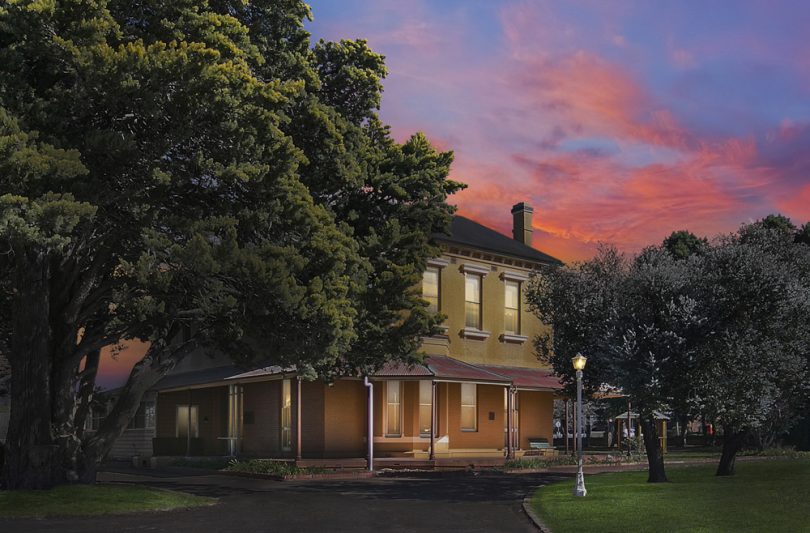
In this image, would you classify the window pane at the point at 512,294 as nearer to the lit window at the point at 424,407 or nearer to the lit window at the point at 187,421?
the lit window at the point at 424,407

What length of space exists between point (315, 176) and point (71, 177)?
Result: 20.2 ft

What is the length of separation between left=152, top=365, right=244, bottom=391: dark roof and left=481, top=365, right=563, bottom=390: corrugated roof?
10819mm

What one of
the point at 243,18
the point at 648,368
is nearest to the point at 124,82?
the point at 243,18

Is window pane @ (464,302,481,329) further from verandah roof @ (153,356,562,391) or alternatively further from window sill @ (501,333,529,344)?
verandah roof @ (153,356,562,391)

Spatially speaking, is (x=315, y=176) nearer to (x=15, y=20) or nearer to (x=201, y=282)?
(x=201, y=282)

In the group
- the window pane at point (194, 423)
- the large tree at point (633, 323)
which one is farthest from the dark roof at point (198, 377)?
the large tree at point (633, 323)

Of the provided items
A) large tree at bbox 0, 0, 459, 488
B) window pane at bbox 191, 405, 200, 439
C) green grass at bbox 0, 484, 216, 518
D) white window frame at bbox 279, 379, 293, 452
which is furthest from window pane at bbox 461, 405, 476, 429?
green grass at bbox 0, 484, 216, 518

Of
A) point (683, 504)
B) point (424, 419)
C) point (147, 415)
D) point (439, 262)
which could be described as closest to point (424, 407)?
point (424, 419)

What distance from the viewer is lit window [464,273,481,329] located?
127ft

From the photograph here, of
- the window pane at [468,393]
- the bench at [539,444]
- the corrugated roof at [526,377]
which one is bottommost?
the bench at [539,444]

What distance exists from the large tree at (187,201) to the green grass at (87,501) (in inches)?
44.2

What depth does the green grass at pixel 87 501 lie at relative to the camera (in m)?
18.2

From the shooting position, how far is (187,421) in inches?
1703

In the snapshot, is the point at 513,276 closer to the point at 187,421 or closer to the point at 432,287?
the point at 432,287
